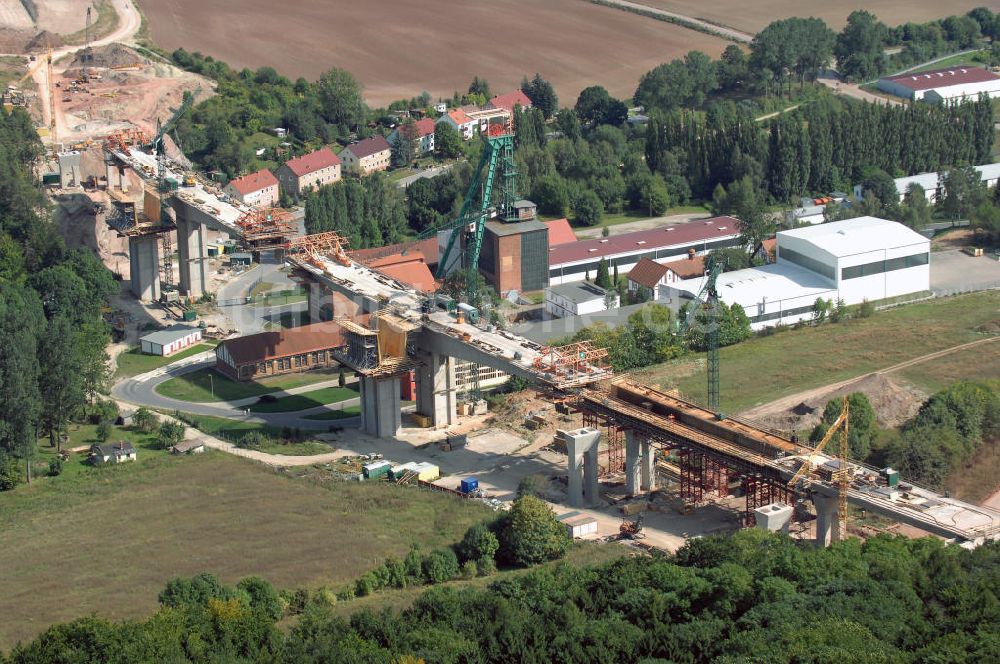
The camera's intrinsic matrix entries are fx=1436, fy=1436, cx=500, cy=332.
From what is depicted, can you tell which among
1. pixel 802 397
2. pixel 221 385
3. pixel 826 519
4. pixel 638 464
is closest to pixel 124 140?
pixel 221 385

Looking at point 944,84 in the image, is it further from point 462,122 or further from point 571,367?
point 571,367

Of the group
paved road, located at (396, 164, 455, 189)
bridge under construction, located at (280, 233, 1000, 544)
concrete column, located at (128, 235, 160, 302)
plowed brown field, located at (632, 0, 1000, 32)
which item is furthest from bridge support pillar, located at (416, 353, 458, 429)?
plowed brown field, located at (632, 0, 1000, 32)

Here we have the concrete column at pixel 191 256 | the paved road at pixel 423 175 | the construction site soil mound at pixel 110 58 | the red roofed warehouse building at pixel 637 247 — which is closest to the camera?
the concrete column at pixel 191 256

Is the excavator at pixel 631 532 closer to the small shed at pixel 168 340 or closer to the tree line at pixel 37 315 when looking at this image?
the tree line at pixel 37 315

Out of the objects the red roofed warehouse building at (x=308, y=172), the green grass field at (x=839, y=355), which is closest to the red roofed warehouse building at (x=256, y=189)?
the red roofed warehouse building at (x=308, y=172)

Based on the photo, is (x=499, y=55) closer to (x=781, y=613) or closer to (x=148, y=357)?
(x=148, y=357)
